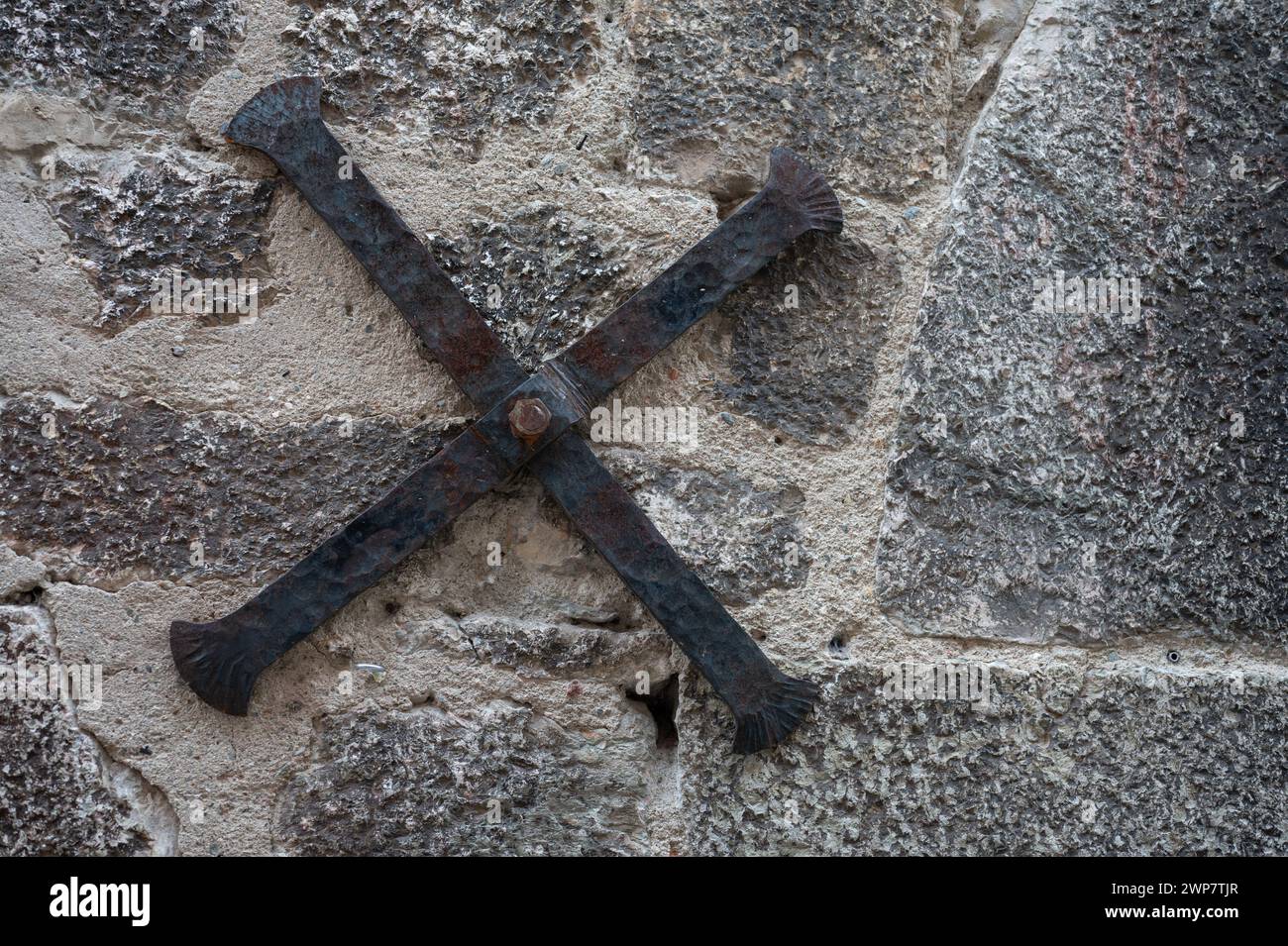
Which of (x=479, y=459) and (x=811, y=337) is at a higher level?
(x=811, y=337)

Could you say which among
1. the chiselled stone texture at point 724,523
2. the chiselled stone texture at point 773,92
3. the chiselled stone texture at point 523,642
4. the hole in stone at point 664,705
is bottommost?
the hole in stone at point 664,705

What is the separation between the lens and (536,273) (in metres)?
1.19

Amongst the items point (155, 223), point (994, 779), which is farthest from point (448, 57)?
point (994, 779)

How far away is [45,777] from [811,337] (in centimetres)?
95

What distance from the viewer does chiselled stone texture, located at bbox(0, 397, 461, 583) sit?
44.6 inches

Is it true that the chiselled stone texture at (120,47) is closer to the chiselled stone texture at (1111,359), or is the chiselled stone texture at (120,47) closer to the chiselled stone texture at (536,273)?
the chiselled stone texture at (536,273)

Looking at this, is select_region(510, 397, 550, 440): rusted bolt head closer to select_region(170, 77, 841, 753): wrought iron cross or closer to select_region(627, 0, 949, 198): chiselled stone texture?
select_region(170, 77, 841, 753): wrought iron cross

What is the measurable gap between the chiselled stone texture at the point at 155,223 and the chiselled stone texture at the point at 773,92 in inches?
17.8

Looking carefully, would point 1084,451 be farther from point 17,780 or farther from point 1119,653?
point 17,780

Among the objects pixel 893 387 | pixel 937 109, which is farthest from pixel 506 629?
pixel 937 109

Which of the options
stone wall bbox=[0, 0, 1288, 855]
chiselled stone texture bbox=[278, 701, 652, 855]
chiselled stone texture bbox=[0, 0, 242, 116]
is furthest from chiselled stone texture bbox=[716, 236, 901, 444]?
chiselled stone texture bbox=[0, 0, 242, 116]

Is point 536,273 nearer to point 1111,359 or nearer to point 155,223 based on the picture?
point 155,223

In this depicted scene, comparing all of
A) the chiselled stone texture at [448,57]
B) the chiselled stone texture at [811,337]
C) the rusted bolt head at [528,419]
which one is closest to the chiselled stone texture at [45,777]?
the rusted bolt head at [528,419]

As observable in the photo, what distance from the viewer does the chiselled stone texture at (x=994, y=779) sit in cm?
116
